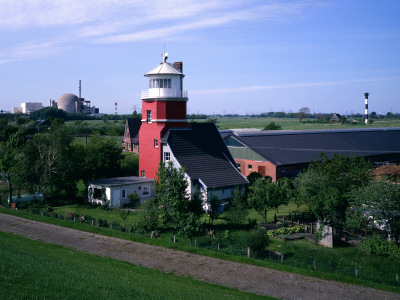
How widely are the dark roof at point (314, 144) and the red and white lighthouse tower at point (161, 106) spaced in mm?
11609

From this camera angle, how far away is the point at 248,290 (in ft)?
51.1

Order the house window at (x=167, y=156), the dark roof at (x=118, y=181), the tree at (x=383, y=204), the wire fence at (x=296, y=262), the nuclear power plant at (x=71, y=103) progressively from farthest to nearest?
the nuclear power plant at (x=71, y=103), the house window at (x=167, y=156), the dark roof at (x=118, y=181), the tree at (x=383, y=204), the wire fence at (x=296, y=262)

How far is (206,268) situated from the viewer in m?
18.1

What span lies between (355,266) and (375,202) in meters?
4.30

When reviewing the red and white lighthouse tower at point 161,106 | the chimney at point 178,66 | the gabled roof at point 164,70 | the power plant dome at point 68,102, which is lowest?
the red and white lighthouse tower at point 161,106

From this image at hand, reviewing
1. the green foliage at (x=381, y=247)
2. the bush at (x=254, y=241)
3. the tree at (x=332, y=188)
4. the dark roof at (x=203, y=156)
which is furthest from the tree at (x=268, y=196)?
the green foliage at (x=381, y=247)

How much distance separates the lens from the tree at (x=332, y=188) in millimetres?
23141

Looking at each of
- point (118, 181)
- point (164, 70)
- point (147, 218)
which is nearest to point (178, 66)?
point (164, 70)

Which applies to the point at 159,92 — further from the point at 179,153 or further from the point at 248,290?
the point at 248,290

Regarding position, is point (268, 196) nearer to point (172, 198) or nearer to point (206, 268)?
point (172, 198)

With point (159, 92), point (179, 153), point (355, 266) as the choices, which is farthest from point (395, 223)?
point (159, 92)

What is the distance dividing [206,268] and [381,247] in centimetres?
910

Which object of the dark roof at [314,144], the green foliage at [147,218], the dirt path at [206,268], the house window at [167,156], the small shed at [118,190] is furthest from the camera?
the dark roof at [314,144]

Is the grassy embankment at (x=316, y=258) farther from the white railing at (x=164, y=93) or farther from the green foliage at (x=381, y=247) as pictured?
the white railing at (x=164, y=93)
